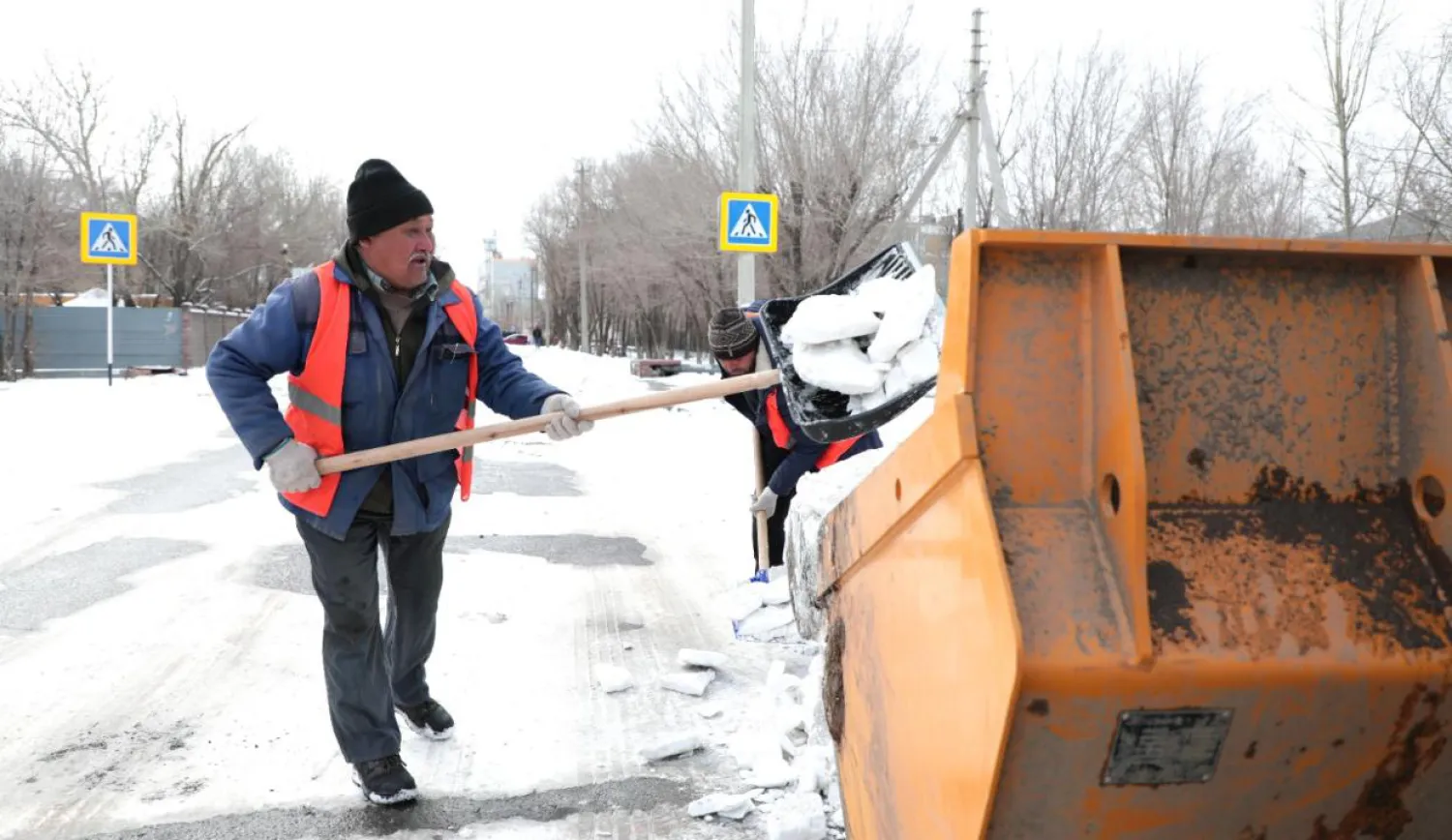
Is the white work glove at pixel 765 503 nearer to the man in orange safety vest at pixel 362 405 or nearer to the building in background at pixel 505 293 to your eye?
the man in orange safety vest at pixel 362 405

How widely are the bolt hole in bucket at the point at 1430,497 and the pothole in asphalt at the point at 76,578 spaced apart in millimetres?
4776

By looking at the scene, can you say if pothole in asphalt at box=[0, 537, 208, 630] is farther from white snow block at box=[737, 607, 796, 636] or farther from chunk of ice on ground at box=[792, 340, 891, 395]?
chunk of ice on ground at box=[792, 340, 891, 395]

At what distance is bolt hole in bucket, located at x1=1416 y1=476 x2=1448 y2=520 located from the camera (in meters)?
1.42

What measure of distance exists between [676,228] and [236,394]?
17.0 metres

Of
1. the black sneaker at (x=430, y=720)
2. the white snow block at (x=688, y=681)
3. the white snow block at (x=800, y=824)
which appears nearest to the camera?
the white snow block at (x=800, y=824)

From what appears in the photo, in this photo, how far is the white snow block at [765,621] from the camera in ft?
13.8

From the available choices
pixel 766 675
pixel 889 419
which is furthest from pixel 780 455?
pixel 889 419

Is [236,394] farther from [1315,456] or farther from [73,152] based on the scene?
[73,152]

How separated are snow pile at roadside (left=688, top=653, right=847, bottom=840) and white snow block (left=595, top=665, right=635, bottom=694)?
1.77 feet

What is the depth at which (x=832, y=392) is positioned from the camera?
3.46 meters

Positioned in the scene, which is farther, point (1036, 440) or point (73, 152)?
point (73, 152)

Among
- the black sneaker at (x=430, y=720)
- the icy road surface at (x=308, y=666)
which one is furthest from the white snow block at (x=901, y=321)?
the black sneaker at (x=430, y=720)

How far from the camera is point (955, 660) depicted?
1.44 meters

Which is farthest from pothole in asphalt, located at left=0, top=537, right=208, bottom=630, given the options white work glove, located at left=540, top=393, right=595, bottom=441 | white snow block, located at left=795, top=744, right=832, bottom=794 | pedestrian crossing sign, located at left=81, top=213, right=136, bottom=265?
pedestrian crossing sign, located at left=81, top=213, right=136, bottom=265
